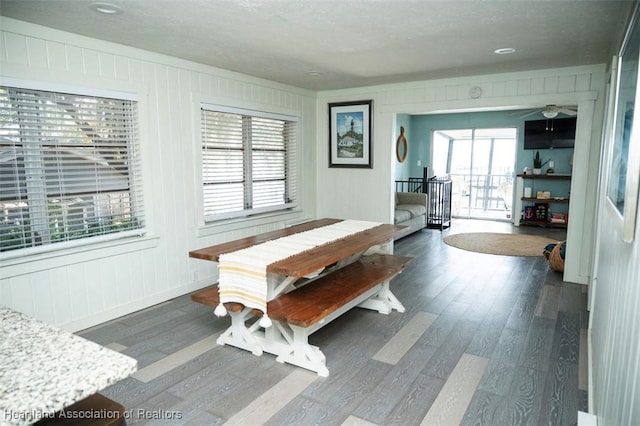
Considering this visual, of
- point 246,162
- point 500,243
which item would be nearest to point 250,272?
point 246,162

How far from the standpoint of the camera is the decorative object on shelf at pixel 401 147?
9.12m

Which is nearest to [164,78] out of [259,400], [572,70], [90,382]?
[259,400]

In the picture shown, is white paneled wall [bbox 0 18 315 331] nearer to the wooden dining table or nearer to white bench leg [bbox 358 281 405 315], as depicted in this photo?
the wooden dining table

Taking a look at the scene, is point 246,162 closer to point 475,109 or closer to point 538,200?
point 475,109

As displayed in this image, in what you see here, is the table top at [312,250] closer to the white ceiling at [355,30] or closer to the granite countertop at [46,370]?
the granite countertop at [46,370]

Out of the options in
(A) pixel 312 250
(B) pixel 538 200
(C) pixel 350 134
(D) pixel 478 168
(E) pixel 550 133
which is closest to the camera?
(A) pixel 312 250

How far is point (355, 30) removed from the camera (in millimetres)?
3031

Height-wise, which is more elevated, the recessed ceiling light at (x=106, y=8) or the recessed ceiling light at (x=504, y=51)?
the recessed ceiling light at (x=504, y=51)

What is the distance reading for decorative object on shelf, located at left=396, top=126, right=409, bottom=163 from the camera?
9.12 metres

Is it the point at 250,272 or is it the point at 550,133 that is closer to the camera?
the point at 250,272

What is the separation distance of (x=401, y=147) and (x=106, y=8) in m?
7.43

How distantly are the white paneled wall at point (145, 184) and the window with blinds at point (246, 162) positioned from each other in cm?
15

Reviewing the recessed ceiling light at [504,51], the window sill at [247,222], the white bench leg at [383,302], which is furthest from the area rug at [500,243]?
the recessed ceiling light at [504,51]

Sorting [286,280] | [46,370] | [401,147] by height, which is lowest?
[286,280]
